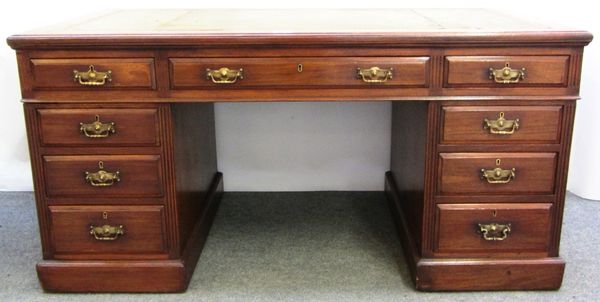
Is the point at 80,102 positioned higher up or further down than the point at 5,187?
higher up

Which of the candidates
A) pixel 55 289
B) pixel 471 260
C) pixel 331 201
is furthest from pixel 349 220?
pixel 55 289

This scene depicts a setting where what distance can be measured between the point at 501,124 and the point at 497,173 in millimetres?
126

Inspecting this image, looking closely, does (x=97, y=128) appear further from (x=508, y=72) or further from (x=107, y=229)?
(x=508, y=72)

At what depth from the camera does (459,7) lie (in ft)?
7.11

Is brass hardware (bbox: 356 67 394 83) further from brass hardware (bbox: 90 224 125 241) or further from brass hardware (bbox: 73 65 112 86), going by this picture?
brass hardware (bbox: 90 224 125 241)

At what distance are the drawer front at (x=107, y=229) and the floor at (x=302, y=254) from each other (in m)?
0.13

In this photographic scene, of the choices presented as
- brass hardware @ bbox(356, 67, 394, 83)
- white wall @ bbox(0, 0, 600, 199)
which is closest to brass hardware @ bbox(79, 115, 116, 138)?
brass hardware @ bbox(356, 67, 394, 83)

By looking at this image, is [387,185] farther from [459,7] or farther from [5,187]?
[5,187]

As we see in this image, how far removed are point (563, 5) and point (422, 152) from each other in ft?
3.09

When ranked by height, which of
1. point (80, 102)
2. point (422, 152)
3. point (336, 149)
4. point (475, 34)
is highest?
point (475, 34)

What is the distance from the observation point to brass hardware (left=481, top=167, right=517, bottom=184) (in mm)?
1593

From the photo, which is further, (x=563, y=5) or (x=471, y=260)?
(x=563, y=5)

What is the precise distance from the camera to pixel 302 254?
1.90m

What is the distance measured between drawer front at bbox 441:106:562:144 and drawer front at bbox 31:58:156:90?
725 mm
